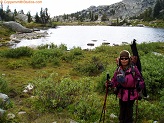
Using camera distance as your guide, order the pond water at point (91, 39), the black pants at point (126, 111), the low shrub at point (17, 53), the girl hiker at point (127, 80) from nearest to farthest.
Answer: the girl hiker at point (127, 80)
the black pants at point (126, 111)
the low shrub at point (17, 53)
the pond water at point (91, 39)

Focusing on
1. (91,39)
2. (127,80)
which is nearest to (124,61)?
(127,80)

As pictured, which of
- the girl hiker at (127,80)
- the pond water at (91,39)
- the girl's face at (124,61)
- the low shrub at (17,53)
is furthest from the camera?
the pond water at (91,39)

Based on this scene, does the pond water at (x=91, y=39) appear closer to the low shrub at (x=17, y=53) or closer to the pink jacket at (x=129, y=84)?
the low shrub at (x=17, y=53)

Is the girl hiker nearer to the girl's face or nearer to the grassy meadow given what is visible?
the girl's face

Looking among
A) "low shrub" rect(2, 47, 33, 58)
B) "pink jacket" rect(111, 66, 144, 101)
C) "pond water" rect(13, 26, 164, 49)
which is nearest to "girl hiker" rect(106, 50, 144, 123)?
"pink jacket" rect(111, 66, 144, 101)

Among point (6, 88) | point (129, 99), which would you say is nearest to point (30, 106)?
point (6, 88)

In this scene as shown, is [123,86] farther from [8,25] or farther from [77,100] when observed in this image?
[8,25]

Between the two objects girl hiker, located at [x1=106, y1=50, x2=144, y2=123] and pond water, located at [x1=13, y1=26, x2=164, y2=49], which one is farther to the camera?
pond water, located at [x1=13, y1=26, x2=164, y2=49]

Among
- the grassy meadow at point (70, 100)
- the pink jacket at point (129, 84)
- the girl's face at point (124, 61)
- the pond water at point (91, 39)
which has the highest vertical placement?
the girl's face at point (124, 61)

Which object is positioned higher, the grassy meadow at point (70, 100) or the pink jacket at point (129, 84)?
the pink jacket at point (129, 84)

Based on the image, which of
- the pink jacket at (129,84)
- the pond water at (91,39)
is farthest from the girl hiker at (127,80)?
the pond water at (91,39)

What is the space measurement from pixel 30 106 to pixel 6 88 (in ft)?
5.14

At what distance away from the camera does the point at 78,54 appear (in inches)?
808

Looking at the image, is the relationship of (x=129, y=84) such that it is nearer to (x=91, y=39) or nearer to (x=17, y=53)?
(x=17, y=53)
